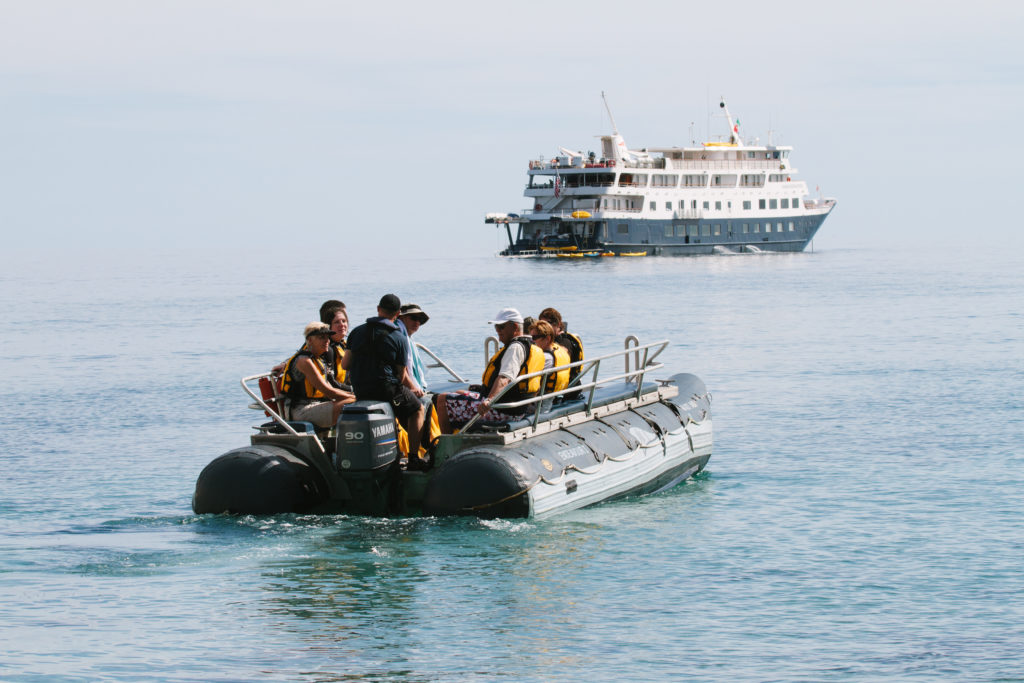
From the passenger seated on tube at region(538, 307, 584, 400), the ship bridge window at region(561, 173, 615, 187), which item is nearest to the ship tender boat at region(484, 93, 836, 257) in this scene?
the ship bridge window at region(561, 173, 615, 187)

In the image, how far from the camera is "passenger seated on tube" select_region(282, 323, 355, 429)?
44.7ft

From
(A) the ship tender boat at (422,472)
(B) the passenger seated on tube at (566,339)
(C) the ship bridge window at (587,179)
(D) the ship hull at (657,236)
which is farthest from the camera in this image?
(D) the ship hull at (657,236)

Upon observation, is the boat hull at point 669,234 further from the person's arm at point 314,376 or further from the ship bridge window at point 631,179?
the person's arm at point 314,376

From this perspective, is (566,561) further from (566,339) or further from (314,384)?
(314,384)

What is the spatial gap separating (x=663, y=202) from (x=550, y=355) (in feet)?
268

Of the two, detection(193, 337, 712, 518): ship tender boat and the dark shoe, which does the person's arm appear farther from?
the dark shoe

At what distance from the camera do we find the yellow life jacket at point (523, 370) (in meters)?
13.6

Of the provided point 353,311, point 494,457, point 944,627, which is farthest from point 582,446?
point 353,311

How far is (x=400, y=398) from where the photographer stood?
43.9 feet

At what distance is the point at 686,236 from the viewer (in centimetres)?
9669

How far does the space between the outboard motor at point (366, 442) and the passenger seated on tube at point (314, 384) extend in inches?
27.9

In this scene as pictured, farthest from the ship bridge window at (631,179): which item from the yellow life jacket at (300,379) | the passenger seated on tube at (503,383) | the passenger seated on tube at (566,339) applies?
the yellow life jacket at (300,379)

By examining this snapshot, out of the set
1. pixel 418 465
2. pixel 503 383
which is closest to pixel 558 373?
pixel 503 383

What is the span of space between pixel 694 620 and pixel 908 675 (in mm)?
1985
